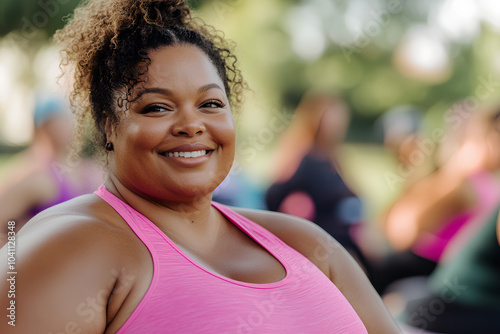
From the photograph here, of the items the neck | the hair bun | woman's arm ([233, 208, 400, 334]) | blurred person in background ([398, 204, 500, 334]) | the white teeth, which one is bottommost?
blurred person in background ([398, 204, 500, 334])

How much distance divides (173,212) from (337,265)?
1.41ft

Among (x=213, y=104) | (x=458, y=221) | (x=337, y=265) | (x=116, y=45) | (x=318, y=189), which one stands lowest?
(x=458, y=221)

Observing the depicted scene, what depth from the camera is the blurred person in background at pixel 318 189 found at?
11.9 feet

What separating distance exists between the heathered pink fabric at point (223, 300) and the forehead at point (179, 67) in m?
0.28

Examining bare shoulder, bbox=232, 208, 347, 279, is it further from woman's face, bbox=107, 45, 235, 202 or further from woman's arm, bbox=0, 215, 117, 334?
woman's arm, bbox=0, 215, 117, 334

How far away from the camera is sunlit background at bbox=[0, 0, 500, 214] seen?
19.5 feet

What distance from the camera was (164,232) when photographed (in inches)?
47.4

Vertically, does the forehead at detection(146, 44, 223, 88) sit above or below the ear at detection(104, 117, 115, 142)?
above

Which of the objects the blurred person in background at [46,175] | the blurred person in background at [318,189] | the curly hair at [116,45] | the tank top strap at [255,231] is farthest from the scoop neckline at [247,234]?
the blurred person in background at [318,189]

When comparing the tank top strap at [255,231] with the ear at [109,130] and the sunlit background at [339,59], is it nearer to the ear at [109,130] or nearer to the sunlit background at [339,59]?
the ear at [109,130]

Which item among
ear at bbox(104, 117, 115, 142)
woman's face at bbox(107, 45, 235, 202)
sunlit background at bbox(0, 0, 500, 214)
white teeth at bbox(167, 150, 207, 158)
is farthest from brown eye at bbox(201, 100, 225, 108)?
sunlit background at bbox(0, 0, 500, 214)

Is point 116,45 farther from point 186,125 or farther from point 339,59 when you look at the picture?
point 339,59

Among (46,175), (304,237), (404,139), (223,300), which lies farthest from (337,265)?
(404,139)

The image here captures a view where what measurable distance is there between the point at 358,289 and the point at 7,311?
810 mm
